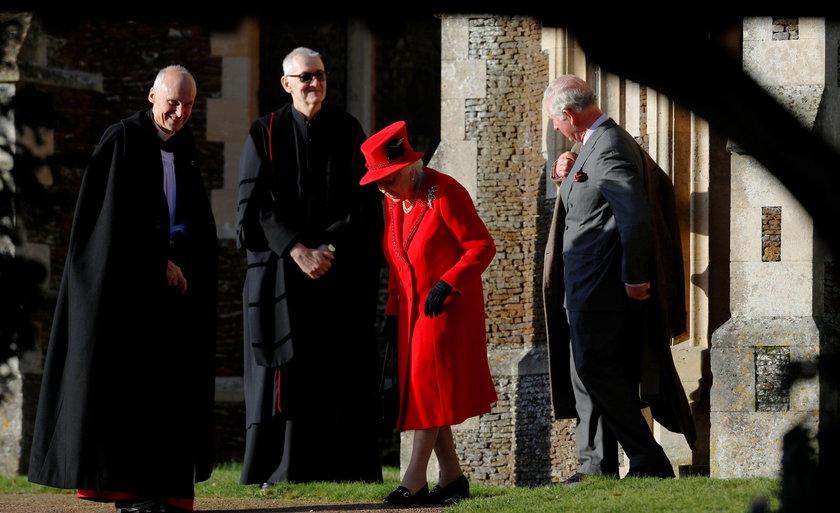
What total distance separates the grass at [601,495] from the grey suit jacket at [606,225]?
88cm

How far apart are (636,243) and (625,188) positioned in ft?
0.87

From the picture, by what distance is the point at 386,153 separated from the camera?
7121 millimetres

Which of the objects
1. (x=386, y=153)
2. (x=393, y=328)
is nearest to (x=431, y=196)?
(x=386, y=153)

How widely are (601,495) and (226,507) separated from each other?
1.95 metres

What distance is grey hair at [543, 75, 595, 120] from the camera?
24.1 ft

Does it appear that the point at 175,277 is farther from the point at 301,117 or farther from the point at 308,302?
the point at 301,117

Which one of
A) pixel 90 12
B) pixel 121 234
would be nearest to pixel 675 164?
pixel 121 234

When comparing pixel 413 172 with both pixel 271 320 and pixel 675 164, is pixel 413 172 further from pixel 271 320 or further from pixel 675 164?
pixel 675 164

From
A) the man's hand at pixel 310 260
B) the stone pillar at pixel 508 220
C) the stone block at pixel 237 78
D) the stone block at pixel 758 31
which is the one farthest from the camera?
the stone block at pixel 237 78

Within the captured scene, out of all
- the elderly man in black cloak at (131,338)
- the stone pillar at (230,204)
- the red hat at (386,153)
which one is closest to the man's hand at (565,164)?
the red hat at (386,153)

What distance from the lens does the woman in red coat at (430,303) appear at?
710cm

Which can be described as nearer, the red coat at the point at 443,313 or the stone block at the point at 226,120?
the red coat at the point at 443,313

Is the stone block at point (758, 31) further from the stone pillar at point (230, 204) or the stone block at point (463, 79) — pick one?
the stone pillar at point (230, 204)

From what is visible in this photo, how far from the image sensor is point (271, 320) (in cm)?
828
